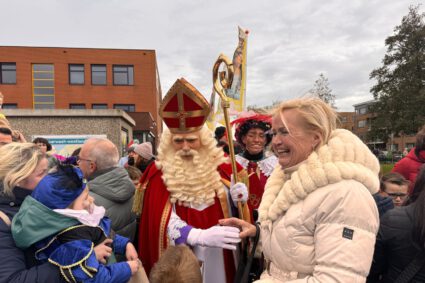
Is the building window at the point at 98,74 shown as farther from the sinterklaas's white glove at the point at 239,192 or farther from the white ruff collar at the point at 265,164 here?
the sinterklaas's white glove at the point at 239,192

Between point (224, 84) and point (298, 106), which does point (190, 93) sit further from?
point (298, 106)

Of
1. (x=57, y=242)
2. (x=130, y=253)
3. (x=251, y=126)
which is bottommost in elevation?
(x=130, y=253)

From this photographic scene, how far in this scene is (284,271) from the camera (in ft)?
4.90

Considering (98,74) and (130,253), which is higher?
(98,74)

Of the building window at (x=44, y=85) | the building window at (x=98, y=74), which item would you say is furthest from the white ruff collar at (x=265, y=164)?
the building window at (x=44, y=85)

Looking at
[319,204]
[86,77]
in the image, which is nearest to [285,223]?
[319,204]

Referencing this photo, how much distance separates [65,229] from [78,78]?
98.6ft

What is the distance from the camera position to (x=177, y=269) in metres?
1.56

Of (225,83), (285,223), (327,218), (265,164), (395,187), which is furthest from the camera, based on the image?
(265,164)

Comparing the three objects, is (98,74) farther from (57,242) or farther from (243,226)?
(57,242)

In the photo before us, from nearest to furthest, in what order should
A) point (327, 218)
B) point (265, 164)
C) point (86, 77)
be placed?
point (327, 218) < point (265, 164) < point (86, 77)

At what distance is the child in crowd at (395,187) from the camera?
3.07 m

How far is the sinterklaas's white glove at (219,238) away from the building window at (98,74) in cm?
2883

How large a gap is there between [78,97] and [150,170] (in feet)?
92.2
